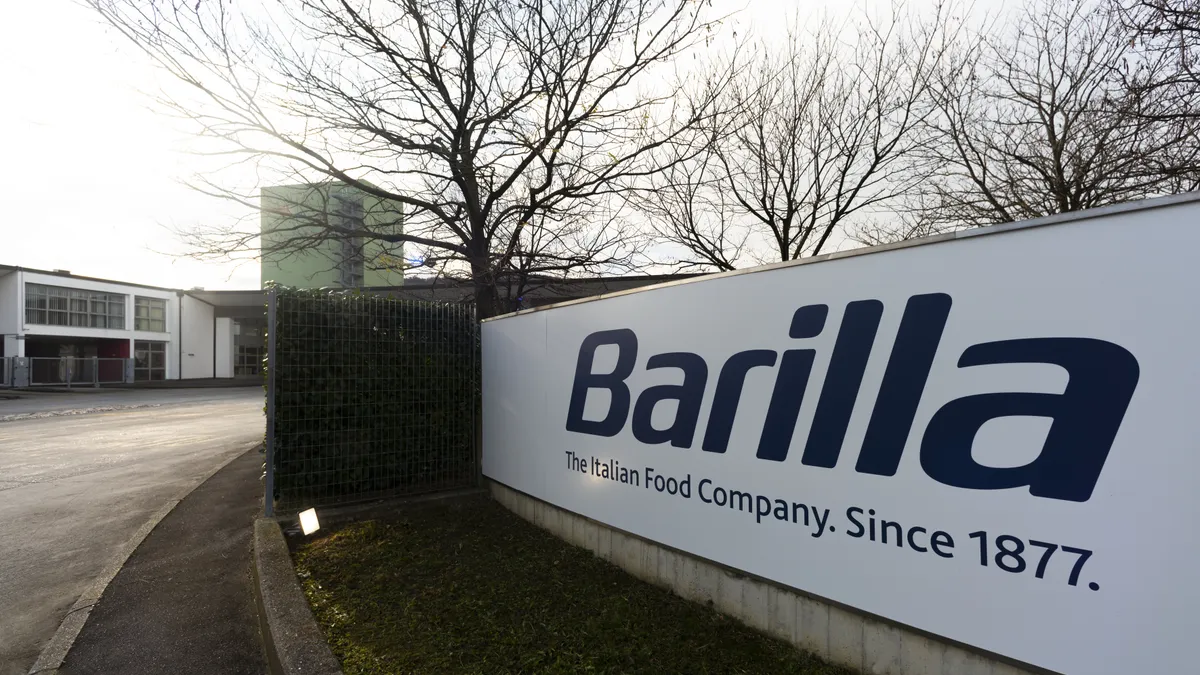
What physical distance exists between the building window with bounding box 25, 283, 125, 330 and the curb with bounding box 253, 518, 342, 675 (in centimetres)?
4423

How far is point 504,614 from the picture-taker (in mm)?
3756

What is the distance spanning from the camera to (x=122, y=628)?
12.6 feet

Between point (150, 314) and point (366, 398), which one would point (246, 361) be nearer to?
point (150, 314)

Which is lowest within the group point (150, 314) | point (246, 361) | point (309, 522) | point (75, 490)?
point (75, 490)

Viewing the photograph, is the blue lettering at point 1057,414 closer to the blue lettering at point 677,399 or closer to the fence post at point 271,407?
the blue lettering at point 677,399

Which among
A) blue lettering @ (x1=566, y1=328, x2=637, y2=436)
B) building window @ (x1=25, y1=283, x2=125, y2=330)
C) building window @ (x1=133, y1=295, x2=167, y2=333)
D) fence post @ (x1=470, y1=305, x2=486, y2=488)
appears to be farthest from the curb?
building window @ (x1=133, y1=295, x2=167, y2=333)

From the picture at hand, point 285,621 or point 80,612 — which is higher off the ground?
point 285,621

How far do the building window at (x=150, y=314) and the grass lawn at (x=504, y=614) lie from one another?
4830 cm

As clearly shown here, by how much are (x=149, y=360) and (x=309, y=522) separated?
47.7m

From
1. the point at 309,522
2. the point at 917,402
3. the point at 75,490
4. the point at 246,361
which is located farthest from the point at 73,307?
the point at 917,402

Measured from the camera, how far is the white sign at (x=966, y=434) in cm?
203

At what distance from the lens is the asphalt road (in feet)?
14.1

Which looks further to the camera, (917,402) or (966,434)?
(917,402)

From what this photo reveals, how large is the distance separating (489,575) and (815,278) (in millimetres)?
3319
